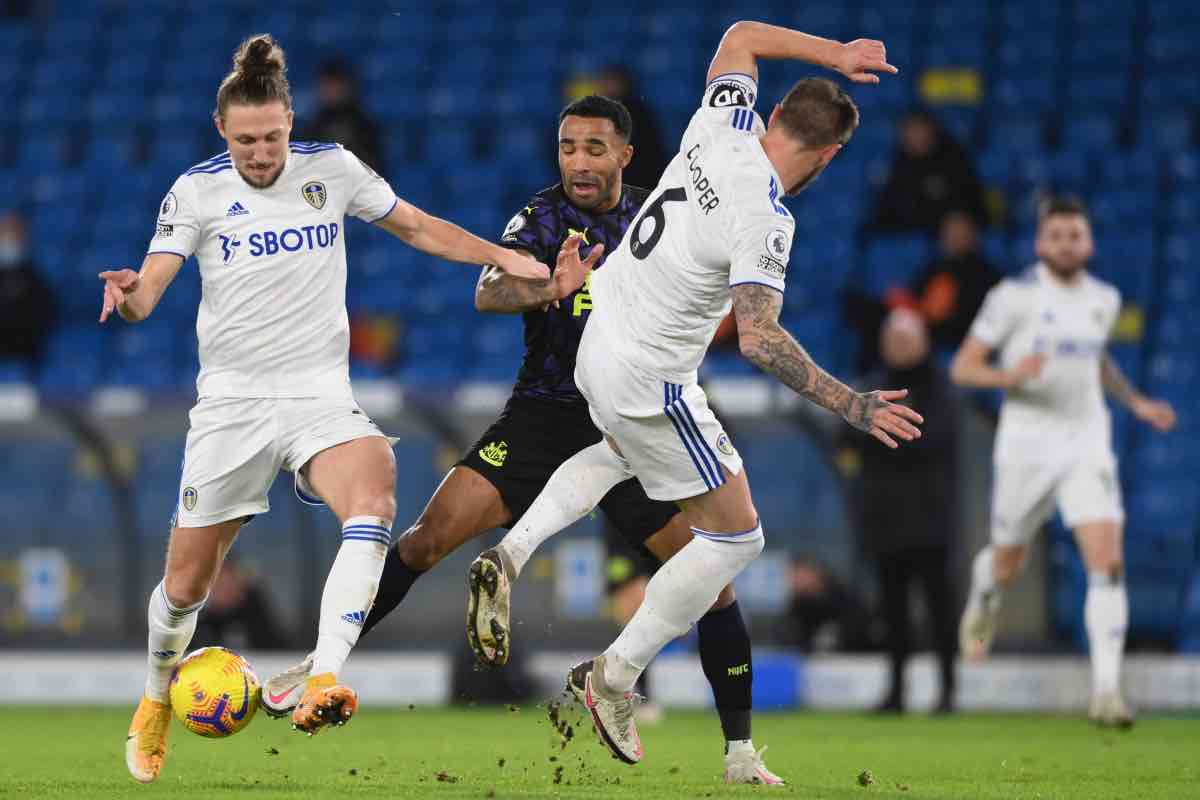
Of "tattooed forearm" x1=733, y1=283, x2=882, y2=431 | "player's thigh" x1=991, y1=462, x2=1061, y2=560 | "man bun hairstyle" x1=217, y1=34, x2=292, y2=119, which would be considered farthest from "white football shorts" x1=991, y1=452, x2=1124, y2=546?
"man bun hairstyle" x1=217, y1=34, x2=292, y2=119

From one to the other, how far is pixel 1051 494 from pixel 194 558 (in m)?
5.23

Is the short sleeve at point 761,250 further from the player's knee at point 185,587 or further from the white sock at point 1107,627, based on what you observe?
the white sock at point 1107,627

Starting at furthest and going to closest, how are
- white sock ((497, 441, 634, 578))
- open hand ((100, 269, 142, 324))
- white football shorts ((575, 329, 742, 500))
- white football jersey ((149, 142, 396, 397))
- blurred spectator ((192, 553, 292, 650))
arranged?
blurred spectator ((192, 553, 292, 650)), white sock ((497, 441, 634, 578)), white football jersey ((149, 142, 396, 397)), white football shorts ((575, 329, 742, 500)), open hand ((100, 269, 142, 324))

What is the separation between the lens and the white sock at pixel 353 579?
6.68 meters

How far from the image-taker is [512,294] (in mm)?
7109

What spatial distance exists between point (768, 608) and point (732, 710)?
5.46 metres

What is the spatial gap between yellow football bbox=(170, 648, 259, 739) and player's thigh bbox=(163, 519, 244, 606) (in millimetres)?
329

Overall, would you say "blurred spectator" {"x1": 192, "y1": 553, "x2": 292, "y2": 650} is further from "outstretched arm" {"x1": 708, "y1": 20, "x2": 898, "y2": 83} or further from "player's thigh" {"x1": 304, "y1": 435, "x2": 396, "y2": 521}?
"outstretched arm" {"x1": 708, "y1": 20, "x2": 898, "y2": 83}

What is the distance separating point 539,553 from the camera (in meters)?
12.5

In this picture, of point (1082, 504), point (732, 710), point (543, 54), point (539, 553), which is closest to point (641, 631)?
point (732, 710)

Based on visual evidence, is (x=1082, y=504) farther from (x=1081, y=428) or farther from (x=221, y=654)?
(x=221, y=654)

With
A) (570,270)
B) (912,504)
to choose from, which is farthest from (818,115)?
(912,504)

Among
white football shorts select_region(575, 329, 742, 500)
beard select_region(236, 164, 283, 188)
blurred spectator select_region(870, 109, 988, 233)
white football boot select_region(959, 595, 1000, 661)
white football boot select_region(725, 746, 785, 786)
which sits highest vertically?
blurred spectator select_region(870, 109, 988, 233)

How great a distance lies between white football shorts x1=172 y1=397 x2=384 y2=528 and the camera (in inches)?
270
